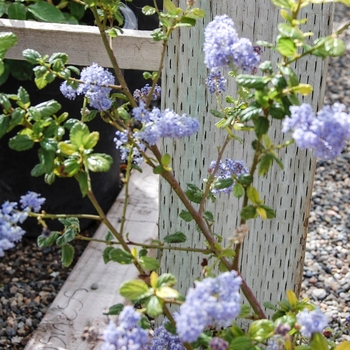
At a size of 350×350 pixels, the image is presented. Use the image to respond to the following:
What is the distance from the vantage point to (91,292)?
2172mm

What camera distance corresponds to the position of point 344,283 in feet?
7.66

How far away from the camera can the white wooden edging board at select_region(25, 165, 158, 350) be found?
77.2 inches

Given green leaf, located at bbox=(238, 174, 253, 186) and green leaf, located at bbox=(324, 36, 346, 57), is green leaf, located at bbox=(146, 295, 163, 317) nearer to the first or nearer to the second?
green leaf, located at bbox=(238, 174, 253, 186)

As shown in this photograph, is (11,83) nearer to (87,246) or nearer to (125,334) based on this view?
(87,246)

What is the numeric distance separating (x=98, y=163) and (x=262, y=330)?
0.38m

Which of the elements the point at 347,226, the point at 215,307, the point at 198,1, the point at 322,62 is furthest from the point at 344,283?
the point at 215,307

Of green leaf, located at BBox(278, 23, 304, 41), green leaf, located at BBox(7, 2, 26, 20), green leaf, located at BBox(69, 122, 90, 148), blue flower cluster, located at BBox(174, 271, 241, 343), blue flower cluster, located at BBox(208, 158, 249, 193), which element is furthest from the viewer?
green leaf, located at BBox(7, 2, 26, 20)

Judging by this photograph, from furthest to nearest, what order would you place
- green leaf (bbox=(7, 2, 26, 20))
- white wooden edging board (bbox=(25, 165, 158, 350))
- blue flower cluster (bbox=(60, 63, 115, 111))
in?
1. green leaf (bbox=(7, 2, 26, 20))
2. white wooden edging board (bbox=(25, 165, 158, 350))
3. blue flower cluster (bbox=(60, 63, 115, 111))

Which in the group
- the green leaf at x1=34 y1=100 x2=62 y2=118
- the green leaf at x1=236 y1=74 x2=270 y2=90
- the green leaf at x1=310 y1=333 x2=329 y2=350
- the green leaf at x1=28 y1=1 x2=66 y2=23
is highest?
the green leaf at x1=236 y1=74 x2=270 y2=90

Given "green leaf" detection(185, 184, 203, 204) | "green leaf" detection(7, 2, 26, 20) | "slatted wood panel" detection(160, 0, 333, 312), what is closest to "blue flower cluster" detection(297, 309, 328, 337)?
"green leaf" detection(185, 184, 203, 204)

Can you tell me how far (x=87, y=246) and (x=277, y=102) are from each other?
58.0 inches

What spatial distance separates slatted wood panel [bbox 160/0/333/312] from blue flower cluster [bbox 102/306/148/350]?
74 centimetres

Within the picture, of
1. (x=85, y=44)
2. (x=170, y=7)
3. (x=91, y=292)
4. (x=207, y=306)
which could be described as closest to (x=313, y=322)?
(x=207, y=306)

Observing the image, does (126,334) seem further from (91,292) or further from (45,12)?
(45,12)
